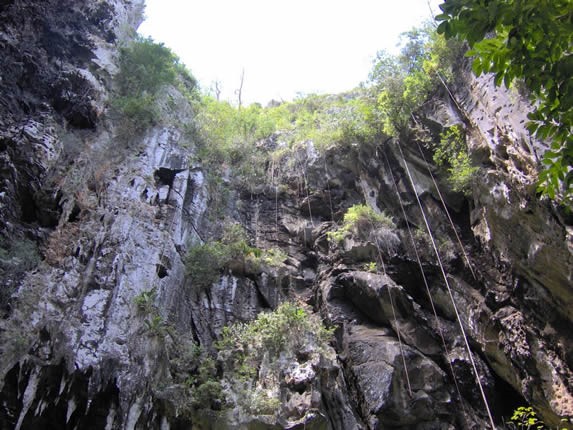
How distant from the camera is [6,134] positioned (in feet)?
27.5

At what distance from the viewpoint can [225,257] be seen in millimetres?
11164

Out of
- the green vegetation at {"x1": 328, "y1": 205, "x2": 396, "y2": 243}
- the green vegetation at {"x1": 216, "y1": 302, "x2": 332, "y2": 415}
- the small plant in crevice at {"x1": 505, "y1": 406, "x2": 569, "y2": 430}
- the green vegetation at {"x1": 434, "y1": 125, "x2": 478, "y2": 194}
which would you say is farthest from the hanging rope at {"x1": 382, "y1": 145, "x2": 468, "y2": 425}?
the green vegetation at {"x1": 216, "y1": 302, "x2": 332, "y2": 415}

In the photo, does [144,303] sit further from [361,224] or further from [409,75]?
Result: [409,75]

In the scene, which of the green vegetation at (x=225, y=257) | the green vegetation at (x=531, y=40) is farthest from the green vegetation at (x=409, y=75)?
the green vegetation at (x=531, y=40)

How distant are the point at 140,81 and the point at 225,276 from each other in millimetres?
6857

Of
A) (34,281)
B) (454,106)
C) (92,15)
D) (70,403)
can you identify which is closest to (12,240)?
(34,281)

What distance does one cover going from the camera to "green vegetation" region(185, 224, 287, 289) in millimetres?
10648

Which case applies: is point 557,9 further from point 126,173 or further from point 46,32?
point 46,32

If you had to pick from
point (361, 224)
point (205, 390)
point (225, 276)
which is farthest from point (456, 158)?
point (205, 390)

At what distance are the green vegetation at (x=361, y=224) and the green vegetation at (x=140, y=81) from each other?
5999 millimetres

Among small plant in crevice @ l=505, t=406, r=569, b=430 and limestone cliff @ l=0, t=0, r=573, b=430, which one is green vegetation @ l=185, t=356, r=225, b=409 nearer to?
limestone cliff @ l=0, t=0, r=573, b=430

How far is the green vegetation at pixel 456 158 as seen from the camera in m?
10.7

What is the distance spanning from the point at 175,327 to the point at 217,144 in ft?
23.6

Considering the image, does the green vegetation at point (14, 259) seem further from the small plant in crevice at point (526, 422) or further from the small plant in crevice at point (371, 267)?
the small plant in crevice at point (526, 422)
